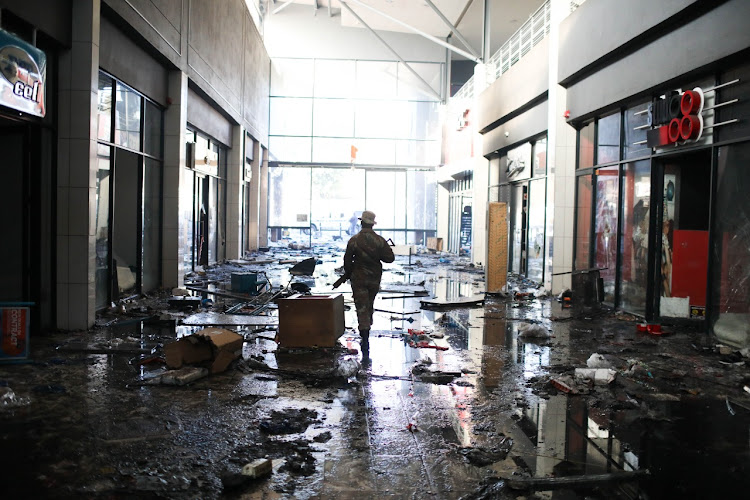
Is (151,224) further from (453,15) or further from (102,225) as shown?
(453,15)

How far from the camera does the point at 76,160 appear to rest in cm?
804

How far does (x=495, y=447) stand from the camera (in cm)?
432

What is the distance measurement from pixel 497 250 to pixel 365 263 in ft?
21.5

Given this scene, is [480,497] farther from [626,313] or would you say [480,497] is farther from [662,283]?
[626,313]

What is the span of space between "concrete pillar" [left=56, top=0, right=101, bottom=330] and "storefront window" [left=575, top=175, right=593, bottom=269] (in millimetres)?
9450

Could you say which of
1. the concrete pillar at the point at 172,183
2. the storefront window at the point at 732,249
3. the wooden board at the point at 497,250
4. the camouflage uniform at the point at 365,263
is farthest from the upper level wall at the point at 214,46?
the storefront window at the point at 732,249

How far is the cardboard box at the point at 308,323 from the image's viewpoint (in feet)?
24.5

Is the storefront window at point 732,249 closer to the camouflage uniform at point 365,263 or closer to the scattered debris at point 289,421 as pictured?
the camouflage uniform at point 365,263

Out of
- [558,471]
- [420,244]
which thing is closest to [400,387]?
[558,471]

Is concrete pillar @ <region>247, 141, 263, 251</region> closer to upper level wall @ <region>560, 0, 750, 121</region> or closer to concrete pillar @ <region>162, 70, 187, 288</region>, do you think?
concrete pillar @ <region>162, 70, 187, 288</region>

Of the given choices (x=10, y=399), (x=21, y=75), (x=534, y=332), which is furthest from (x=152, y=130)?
(x=534, y=332)

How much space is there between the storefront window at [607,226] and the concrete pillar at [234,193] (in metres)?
13.7

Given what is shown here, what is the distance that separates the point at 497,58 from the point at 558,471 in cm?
1919

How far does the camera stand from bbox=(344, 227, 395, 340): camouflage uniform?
7720 millimetres
